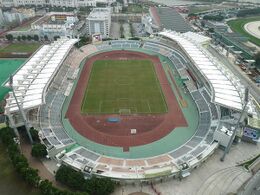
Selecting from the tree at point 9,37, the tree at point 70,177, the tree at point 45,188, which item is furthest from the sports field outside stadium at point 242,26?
the tree at point 9,37

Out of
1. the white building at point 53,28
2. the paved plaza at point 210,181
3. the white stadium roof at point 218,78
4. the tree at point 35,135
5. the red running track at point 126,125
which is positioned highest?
the white stadium roof at point 218,78

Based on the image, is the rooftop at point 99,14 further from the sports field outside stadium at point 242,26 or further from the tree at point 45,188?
Answer: the tree at point 45,188

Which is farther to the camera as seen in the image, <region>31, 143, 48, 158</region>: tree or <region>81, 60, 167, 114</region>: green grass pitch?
<region>81, 60, 167, 114</region>: green grass pitch

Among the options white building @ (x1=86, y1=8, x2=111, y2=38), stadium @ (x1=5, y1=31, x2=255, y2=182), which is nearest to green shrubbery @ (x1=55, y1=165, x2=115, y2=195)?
stadium @ (x1=5, y1=31, x2=255, y2=182)

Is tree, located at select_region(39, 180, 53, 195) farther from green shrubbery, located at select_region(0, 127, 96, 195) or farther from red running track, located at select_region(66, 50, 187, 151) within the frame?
red running track, located at select_region(66, 50, 187, 151)

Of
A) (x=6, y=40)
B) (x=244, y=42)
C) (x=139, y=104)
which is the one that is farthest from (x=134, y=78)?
(x=6, y=40)

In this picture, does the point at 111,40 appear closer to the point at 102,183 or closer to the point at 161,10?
the point at 161,10
